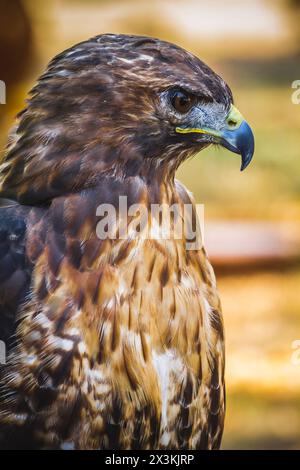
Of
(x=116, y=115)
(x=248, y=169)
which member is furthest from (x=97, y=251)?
(x=248, y=169)

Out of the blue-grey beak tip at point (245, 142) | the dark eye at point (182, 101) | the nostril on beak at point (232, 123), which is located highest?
the dark eye at point (182, 101)

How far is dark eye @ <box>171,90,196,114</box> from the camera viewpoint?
206 cm

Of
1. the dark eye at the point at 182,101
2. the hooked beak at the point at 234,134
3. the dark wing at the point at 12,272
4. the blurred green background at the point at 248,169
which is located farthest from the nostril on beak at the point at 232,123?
the blurred green background at the point at 248,169

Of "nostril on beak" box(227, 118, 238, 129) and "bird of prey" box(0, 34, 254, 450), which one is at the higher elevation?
"nostril on beak" box(227, 118, 238, 129)

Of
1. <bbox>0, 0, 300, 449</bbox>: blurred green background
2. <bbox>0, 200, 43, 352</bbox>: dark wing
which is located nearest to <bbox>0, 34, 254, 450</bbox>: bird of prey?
<bbox>0, 200, 43, 352</bbox>: dark wing

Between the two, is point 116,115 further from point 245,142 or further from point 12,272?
point 12,272

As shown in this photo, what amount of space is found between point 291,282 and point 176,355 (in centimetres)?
270

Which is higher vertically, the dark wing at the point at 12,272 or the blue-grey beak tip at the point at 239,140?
the blue-grey beak tip at the point at 239,140

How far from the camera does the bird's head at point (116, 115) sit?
205cm

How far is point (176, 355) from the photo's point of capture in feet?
7.13

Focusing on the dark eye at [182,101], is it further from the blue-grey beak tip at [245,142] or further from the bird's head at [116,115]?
the blue-grey beak tip at [245,142]

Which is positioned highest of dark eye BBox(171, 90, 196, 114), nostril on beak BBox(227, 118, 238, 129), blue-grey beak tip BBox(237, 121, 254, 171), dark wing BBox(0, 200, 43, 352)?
dark eye BBox(171, 90, 196, 114)

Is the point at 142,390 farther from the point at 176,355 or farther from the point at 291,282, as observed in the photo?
the point at 291,282

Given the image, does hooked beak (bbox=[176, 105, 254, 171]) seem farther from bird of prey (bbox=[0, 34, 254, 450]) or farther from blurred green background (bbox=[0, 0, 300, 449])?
blurred green background (bbox=[0, 0, 300, 449])
